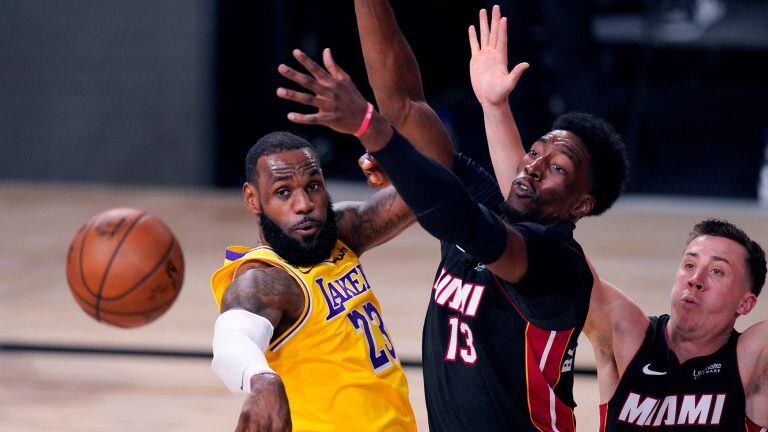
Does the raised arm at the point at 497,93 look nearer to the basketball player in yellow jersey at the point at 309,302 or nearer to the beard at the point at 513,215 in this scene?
the beard at the point at 513,215

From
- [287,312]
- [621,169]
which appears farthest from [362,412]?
[621,169]

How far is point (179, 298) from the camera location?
26.9ft

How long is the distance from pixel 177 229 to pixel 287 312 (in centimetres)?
707

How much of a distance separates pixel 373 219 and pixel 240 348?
1266mm

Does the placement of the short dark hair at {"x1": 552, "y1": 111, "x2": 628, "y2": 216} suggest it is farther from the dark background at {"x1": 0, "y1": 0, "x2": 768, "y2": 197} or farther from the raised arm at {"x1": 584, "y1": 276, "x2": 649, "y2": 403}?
the dark background at {"x1": 0, "y1": 0, "x2": 768, "y2": 197}

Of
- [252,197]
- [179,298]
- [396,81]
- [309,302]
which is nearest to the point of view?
[309,302]

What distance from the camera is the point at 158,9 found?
12.2 meters

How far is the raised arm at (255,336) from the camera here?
277 centimetres

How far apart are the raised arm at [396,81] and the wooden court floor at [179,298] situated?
222cm

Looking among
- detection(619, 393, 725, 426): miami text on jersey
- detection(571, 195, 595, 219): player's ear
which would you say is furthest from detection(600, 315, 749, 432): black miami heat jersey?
detection(571, 195, 595, 219): player's ear

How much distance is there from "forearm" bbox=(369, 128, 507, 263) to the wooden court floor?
299 centimetres

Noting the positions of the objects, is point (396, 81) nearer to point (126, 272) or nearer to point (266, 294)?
point (266, 294)

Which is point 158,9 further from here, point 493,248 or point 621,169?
point 493,248

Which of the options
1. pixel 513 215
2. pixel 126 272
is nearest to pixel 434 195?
pixel 513 215
